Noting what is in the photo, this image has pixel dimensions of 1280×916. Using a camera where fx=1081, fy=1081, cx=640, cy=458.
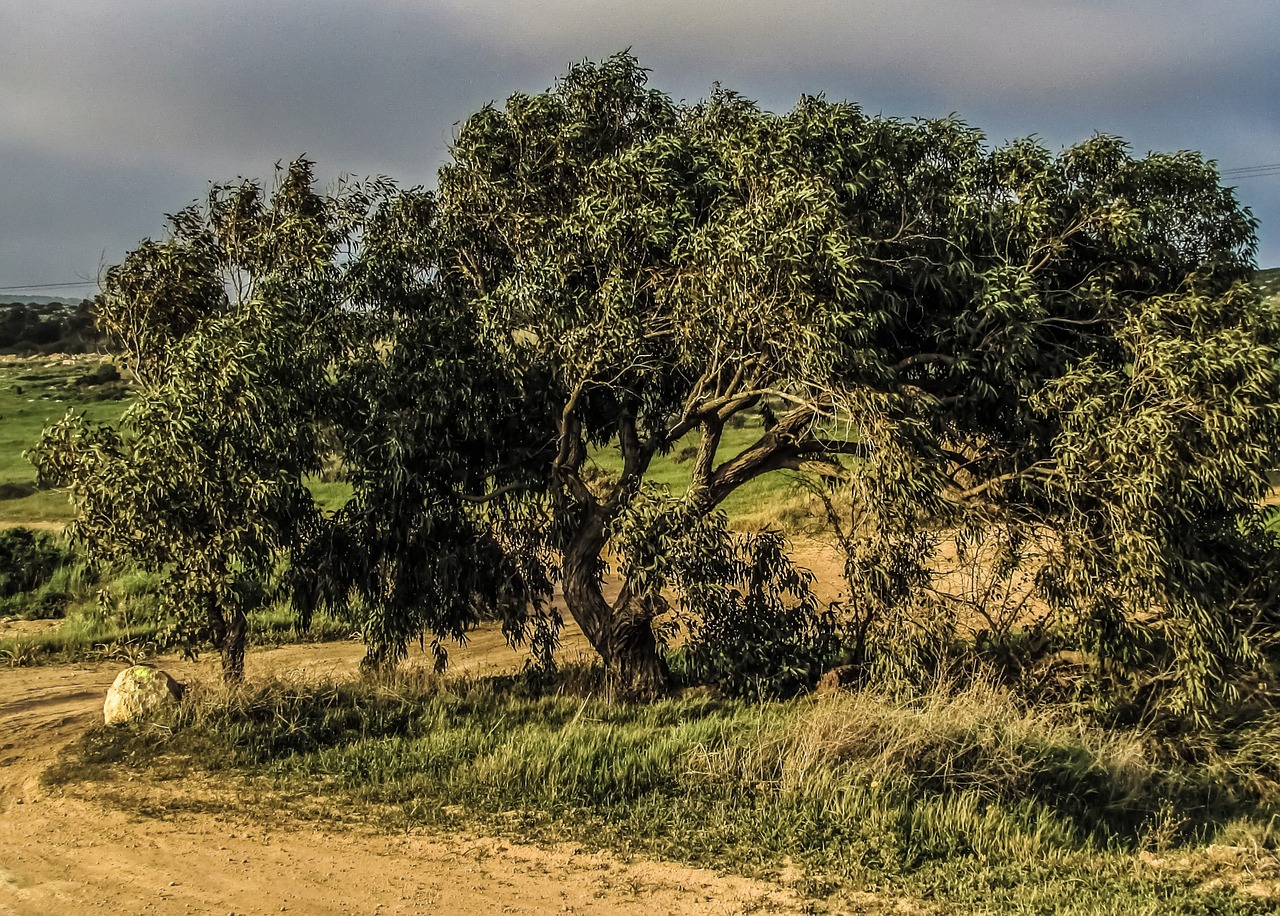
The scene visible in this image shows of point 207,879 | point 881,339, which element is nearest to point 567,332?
point 881,339

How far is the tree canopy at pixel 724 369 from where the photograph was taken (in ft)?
35.1

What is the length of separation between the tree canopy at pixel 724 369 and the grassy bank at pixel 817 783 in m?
1.33

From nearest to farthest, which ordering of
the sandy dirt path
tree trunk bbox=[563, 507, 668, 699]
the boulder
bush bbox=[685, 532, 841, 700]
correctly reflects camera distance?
the sandy dirt path < the boulder < bush bbox=[685, 532, 841, 700] < tree trunk bbox=[563, 507, 668, 699]

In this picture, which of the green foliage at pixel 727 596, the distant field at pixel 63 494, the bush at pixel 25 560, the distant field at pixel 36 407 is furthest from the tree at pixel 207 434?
the distant field at pixel 36 407

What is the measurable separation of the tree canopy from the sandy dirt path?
3.29 meters

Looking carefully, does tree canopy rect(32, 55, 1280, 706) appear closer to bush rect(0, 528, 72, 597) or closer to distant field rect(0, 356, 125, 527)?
bush rect(0, 528, 72, 597)

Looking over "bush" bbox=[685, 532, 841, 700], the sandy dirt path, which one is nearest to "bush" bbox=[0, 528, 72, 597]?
the sandy dirt path

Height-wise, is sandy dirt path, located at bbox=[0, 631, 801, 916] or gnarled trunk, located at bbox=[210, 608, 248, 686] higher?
gnarled trunk, located at bbox=[210, 608, 248, 686]

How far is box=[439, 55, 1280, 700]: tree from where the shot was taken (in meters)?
10.4

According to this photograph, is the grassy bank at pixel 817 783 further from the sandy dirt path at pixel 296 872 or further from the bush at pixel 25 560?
the bush at pixel 25 560

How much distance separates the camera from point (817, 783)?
950 cm

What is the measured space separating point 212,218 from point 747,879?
9.97 m

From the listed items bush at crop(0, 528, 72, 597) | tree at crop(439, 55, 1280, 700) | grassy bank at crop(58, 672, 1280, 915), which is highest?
tree at crop(439, 55, 1280, 700)

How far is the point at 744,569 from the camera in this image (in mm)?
13398
